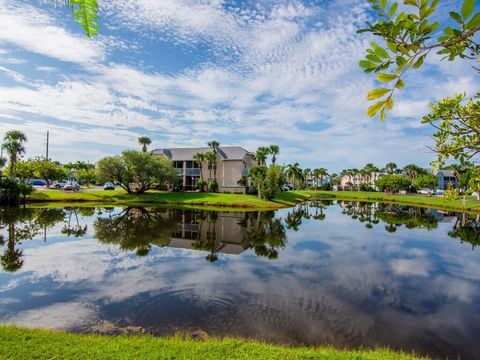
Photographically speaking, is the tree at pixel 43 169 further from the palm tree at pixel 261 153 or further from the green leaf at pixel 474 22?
the green leaf at pixel 474 22

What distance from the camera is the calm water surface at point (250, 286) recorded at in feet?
30.5

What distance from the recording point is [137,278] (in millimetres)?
13656

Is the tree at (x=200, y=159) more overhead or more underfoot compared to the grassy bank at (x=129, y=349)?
more overhead

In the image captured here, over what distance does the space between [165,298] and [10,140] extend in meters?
64.0

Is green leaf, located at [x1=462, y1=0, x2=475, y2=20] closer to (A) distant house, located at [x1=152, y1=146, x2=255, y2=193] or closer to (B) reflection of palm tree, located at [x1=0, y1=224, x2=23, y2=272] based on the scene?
(B) reflection of palm tree, located at [x1=0, y1=224, x2=23, y2=272]

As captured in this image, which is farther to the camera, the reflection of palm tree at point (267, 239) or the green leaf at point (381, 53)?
the reflection of palm tree at point (267, 239)

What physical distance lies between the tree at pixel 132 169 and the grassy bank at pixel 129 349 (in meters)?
→ 52.4

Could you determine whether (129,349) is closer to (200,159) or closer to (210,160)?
(210,160)

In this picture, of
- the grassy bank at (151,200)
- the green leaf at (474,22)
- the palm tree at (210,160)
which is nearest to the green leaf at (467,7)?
the green leaf at (474,22)

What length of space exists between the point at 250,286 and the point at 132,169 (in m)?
49.5

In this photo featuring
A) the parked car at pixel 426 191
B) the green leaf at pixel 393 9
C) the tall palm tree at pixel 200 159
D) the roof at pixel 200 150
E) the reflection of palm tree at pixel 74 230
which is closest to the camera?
the green leaf at pixel 393 9

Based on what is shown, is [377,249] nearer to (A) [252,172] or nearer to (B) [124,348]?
(B) [124,348]

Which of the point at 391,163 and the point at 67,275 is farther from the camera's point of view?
the point at 391,163

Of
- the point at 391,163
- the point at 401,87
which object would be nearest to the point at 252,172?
the point at 401,87
